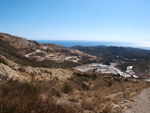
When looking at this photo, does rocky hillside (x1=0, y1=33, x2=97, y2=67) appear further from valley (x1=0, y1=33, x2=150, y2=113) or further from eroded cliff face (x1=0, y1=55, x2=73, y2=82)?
valley (x1=0, y1=33, x2=150, y2=113)

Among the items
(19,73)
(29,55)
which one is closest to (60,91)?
(19,73)

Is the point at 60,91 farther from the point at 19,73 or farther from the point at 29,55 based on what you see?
the point at 29,55

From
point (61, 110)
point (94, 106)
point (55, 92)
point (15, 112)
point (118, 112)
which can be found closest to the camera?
point (15, 112)

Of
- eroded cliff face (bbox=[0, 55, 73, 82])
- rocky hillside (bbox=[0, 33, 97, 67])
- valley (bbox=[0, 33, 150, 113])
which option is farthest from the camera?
rocky hillside (bbox=[0, 33, 97, 67])

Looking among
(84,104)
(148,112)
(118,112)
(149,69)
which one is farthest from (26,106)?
(149,69)

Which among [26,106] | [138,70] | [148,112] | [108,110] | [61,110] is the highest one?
[26,106]

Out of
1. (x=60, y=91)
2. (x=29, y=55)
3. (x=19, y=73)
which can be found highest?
(x=60, y=91)

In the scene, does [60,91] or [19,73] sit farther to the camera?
[19,73]

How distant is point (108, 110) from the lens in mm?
4316

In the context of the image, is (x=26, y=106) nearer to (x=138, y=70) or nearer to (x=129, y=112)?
(x=129, y=112)

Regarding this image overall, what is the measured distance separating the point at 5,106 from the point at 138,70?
80019 mm

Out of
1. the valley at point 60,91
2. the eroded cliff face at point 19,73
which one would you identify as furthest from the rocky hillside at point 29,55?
the valley at point 60,91

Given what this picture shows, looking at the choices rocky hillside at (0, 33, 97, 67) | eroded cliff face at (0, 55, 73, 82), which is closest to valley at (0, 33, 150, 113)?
eroded cliff face at (0, 55, 73, 82)

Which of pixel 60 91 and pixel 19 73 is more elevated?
pixel 60 91
